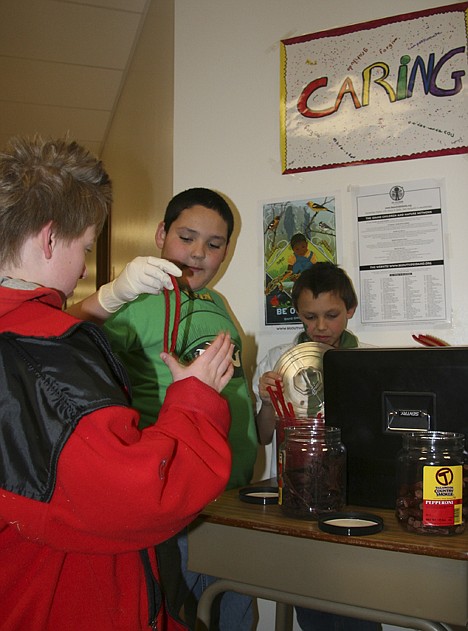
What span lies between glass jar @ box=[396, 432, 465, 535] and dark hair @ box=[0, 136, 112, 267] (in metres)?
0.64

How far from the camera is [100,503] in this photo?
27.3 inches

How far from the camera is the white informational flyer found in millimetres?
1893

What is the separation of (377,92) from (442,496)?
55.4 inches

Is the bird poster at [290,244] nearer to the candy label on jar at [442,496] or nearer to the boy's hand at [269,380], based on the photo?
the boy's hand at [269,380]

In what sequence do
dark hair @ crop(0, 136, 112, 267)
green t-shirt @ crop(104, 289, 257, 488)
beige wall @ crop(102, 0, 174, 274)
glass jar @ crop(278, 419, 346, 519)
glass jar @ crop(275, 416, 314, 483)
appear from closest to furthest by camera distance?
dark hair @ crop(0, 136, 112, 267), glass jar @ crop(278, 419, 346, 519), glass jar @ crop(275, 416, 314, 483), green t-shirt @ crop(104, 289, 257, 488), beige wall @ crop(102, 0, 174, 274)

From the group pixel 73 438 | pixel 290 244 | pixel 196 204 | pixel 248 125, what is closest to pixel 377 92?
pixel 248 125

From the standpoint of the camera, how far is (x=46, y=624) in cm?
79

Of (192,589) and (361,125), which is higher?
(361,125)

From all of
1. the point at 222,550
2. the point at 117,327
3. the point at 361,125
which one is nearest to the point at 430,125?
the point at 361,125

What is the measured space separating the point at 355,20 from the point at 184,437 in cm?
176

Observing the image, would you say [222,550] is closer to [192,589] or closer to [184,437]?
[192,589]

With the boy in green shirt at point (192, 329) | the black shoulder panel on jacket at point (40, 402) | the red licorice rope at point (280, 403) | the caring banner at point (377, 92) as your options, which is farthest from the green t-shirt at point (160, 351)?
the caring banner at point (377, 92)

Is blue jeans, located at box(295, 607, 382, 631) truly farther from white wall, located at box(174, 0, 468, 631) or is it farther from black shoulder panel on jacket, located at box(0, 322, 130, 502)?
black shoulder panel on jacket, located at box(0, 322, 130, 502)

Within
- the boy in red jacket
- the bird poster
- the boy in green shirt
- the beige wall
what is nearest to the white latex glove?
the boy in green shirt
